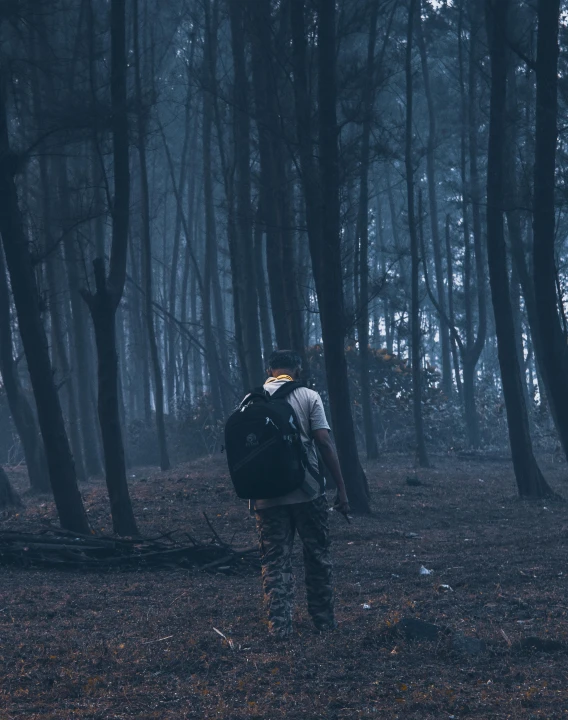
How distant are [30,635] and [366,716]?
2.92 m

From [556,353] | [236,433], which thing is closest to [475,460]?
[556,353]

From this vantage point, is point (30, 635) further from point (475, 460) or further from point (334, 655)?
point (475, 460)

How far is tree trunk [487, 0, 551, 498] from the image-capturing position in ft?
51.0

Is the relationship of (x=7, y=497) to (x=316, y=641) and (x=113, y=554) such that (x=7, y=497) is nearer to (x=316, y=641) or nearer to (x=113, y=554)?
(x=113, y=554)

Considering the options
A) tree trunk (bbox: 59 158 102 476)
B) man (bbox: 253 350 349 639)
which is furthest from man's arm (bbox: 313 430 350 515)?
tree trunk (bbox: 59 158 102 476)

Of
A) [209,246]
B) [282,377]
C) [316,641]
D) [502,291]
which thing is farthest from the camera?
[209,246]

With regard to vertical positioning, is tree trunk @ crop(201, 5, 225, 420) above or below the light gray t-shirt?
above

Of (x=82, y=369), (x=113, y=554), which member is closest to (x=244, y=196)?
(x=82, y=369)

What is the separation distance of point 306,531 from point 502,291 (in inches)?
403

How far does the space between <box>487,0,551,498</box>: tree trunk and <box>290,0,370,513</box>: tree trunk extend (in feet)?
9.84

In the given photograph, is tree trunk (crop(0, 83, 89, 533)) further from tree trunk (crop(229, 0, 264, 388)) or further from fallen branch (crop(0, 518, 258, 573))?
tree trunk (crop(229, 0, 264, 388))

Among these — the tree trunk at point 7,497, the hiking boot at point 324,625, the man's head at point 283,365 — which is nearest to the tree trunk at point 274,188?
the tree trunk at point 7,497

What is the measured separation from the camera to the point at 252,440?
6.54 m

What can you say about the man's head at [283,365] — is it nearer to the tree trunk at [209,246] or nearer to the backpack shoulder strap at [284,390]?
the backpack shoulder strap at [284,390]
